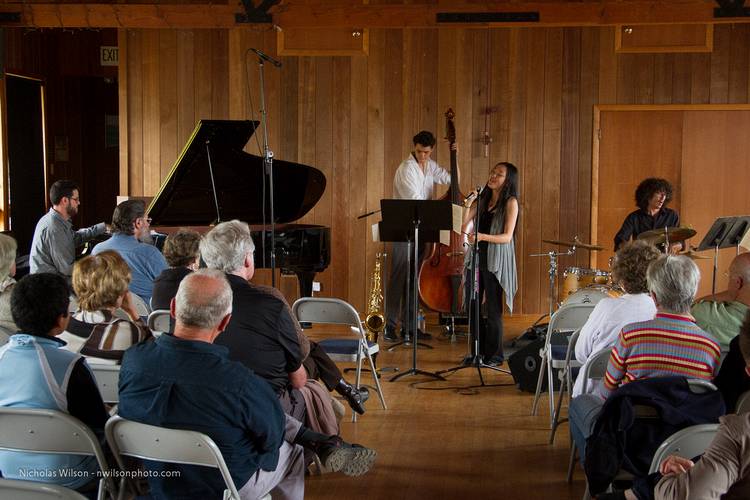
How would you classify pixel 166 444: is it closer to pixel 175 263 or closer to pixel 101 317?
pixel 101 317

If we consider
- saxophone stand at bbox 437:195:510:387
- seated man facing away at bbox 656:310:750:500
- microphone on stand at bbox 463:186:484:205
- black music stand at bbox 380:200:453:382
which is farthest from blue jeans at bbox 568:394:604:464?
microphone on stand at bbox 463:186:484:205

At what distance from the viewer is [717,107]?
858 cm

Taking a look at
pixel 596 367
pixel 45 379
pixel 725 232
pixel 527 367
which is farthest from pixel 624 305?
pixel 725 232

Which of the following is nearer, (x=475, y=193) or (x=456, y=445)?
(x=456, y=445)

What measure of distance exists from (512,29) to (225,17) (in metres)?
2.77

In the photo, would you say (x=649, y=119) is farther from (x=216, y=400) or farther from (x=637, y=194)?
(x=216, y=400)

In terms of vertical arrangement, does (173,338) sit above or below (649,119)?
below

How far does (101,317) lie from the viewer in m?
3.71

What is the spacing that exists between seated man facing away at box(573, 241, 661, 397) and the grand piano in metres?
3.13

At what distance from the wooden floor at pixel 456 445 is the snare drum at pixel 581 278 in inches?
56.6

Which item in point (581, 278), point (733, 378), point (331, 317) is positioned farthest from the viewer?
point (581, 278)

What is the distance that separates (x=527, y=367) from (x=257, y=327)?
2.88 m

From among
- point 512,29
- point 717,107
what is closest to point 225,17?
point 512,29

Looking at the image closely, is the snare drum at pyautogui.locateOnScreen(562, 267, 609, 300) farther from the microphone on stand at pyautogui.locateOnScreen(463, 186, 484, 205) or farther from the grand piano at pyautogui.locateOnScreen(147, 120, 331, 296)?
the grand piano at pyautogui.locateOnScreen(147, 120, 331, 296)
